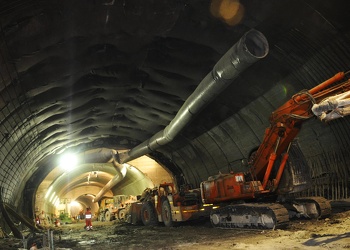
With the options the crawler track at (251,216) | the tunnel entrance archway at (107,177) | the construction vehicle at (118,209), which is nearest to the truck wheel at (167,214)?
the crawler track at (251,216)

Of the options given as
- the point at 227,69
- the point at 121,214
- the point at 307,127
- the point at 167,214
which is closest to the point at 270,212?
the point at 307,127

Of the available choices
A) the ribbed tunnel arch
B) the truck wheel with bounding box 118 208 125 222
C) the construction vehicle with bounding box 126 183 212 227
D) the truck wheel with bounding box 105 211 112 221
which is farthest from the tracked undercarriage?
the truck wheel with bounding box 105 211 112 221

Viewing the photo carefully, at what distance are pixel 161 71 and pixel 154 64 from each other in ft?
2.29

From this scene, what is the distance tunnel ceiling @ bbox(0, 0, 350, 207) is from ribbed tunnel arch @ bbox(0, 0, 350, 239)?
0.03 m

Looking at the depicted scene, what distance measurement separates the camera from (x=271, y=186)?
9.61 meters

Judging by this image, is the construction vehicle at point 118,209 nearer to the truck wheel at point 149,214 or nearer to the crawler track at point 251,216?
the truck wheel at point 149,214

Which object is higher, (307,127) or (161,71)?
(161,71)

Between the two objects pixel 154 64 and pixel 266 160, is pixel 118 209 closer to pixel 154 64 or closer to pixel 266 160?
pixel 154 64

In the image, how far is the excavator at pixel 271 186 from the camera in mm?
8227

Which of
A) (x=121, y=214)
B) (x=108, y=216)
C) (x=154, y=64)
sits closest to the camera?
(x=154, y=64)

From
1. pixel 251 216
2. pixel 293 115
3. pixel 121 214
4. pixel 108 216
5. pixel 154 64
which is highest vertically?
pixel 154 64

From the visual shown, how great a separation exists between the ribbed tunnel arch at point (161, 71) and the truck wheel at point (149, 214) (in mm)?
2936

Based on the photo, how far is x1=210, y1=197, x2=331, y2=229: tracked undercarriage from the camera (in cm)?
879

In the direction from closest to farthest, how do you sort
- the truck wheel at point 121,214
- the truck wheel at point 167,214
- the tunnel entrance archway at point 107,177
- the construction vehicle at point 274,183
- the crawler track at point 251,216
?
the construction vehicle at point 274,183, the crawler track at point 251,216, the truck wheel at point 167,214, the truck wheel at point 121,214, the tunnel entrance archway at point 107,177
